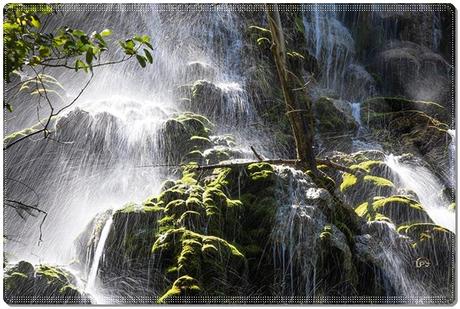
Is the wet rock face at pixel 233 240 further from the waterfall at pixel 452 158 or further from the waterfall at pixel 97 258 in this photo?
the waterfall at pixel 452 158

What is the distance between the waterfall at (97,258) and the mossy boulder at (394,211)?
5.68 feet

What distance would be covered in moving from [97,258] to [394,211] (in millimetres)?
2075

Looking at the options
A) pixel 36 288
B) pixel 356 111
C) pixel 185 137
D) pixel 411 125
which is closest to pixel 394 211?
pixel 411 125

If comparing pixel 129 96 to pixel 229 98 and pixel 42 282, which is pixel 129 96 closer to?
pixel 229 98

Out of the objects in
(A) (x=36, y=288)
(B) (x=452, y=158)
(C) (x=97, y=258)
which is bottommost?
(A) (x=36, y=288)

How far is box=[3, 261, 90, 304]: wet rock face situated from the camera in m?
3.26

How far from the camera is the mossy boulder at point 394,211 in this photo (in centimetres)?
379

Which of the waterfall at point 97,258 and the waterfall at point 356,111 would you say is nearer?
the waterfall at point 97,258

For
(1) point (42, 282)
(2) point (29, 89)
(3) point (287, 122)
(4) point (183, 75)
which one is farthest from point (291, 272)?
(2) point (29, 89)

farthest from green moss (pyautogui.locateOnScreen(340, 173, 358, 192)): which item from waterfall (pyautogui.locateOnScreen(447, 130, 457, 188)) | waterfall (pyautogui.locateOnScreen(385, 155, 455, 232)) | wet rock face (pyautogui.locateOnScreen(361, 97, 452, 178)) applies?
waterfall (pyautogui.locateOnScreen(447, 130, 457, 188))

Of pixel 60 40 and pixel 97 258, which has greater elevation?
pixel 60 40

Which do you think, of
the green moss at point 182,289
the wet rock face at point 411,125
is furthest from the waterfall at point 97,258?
the wet rock face at point 411,125

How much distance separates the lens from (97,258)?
3.42 meters

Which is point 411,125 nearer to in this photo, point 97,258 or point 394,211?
point 394,211
